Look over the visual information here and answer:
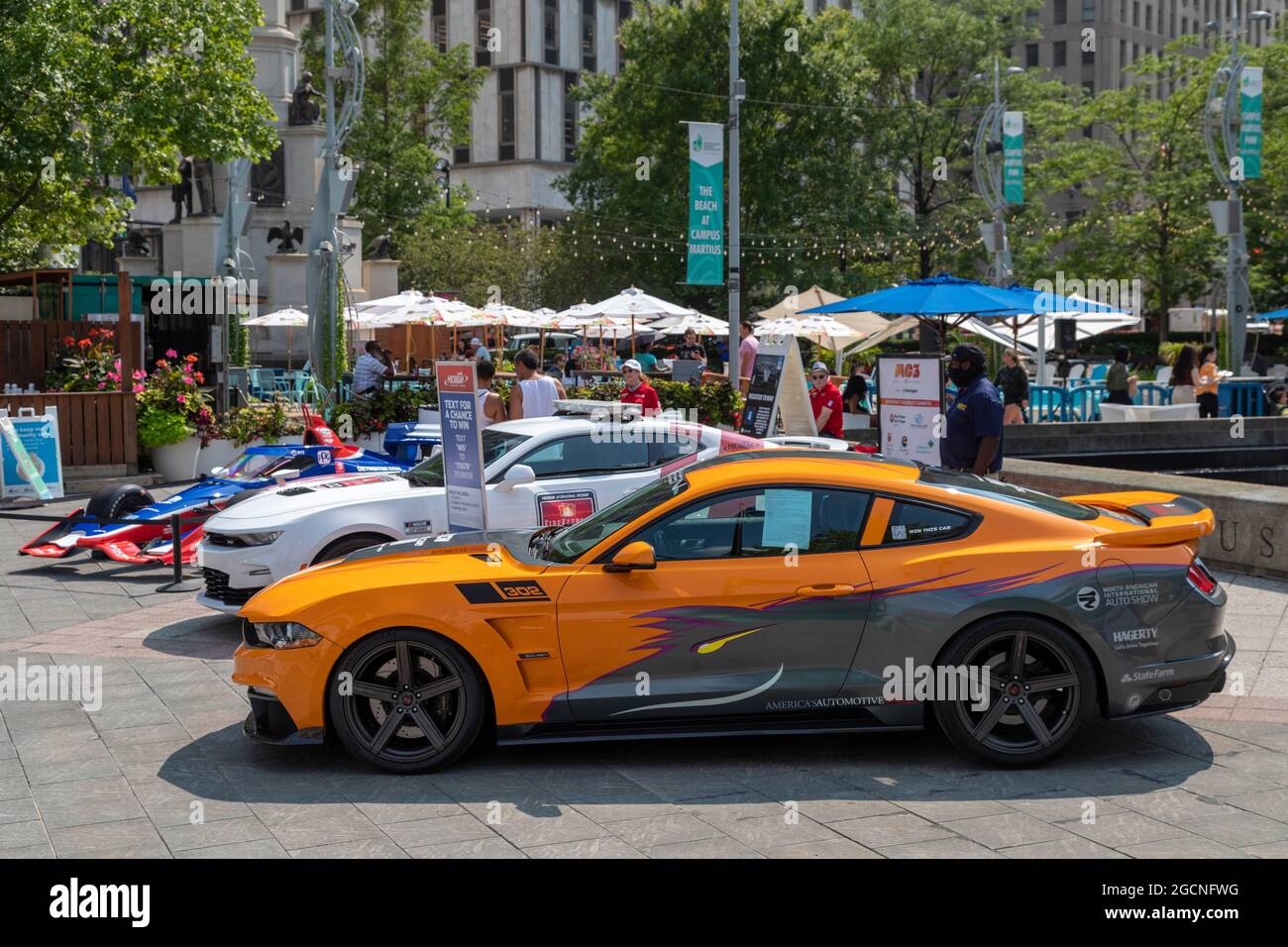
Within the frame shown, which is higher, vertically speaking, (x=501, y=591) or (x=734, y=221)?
(x=734, y=221)

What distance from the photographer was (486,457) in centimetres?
1064

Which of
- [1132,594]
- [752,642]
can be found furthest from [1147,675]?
[752,642]

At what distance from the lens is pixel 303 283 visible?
42.6 m

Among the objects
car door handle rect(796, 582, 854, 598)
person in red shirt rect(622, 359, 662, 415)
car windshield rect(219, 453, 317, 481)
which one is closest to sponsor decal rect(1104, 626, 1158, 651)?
car door handle rect(796, 582, 854, 598)

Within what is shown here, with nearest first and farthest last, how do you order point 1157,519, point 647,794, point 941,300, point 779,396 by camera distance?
point 647,794 → point 1157,519 → point 941,300 → point 779,396

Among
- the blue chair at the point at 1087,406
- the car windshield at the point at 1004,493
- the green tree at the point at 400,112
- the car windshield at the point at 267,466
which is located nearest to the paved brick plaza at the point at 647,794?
the car windshield at the point at 1004,493

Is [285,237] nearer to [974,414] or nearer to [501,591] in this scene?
[974,414]

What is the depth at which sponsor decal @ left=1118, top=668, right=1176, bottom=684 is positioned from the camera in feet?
21.0

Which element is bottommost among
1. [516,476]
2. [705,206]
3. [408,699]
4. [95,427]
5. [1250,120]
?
[408,699]

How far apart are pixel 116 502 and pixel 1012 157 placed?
25.7 metres

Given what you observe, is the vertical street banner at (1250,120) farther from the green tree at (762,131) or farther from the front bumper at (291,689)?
the front bumper at (291,689)

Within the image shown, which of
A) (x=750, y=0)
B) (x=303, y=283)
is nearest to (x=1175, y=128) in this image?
(x=750, y=0)
